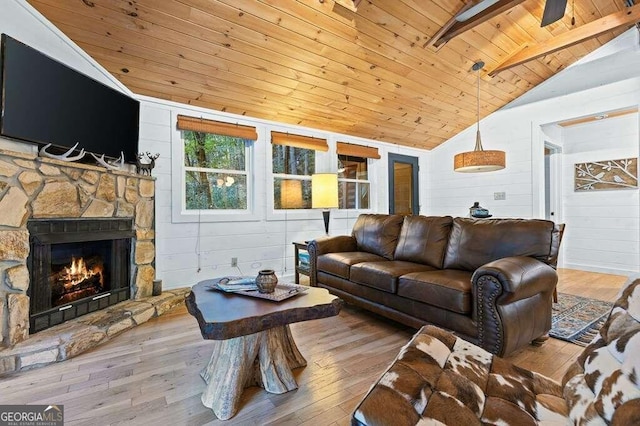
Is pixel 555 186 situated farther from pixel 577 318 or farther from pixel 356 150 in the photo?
pixel 356 150

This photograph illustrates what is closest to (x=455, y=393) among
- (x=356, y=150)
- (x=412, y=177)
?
(x=356, y=150)

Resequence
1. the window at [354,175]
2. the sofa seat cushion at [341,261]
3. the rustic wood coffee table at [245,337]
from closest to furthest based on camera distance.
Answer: the rustic wood coffee table at [245,337] < the sofa seat cushion at [341,261] < the window at [354,175]

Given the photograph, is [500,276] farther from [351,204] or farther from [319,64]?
[351,204]

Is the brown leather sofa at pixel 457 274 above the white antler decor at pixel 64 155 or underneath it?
underneath

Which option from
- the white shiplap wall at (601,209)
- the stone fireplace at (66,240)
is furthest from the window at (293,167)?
the white shiplap wall at (601,209)

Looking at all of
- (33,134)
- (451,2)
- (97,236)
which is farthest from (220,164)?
(451,2)

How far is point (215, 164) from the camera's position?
3.76 m

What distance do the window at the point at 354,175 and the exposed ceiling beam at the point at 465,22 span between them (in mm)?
1868

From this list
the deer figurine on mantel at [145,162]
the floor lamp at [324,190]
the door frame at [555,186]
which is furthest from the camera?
the door frame at [555,186]

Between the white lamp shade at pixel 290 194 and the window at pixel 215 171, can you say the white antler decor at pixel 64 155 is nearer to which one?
the window at pixel 215 171

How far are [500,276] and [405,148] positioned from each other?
4.13 m

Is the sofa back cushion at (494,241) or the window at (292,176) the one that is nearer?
the sofa back cushion at (494,241)

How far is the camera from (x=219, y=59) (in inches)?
114

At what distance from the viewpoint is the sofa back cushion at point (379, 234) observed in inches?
127
